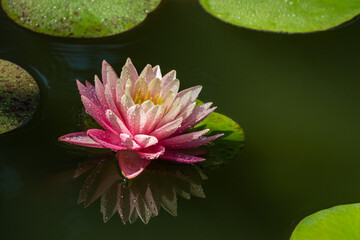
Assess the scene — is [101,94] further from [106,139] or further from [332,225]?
[332,225]

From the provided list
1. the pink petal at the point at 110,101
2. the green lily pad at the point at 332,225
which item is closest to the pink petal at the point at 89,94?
the pink petal at the point at 110,101

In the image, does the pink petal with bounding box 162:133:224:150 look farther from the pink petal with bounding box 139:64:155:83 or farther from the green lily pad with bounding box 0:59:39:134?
the green lily pad with bounding box 0:59:39:134

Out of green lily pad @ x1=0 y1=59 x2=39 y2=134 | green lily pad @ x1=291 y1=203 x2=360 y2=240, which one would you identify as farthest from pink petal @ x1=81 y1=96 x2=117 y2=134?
green lily pad @ x1=291 y1=203 x2=360 y2=240

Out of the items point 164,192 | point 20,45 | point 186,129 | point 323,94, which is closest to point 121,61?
point 20,45

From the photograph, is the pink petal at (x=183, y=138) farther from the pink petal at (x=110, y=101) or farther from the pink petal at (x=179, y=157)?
the pink petal at (x=110, y=101)

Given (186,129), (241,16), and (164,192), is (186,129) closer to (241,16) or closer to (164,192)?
(164,192)
